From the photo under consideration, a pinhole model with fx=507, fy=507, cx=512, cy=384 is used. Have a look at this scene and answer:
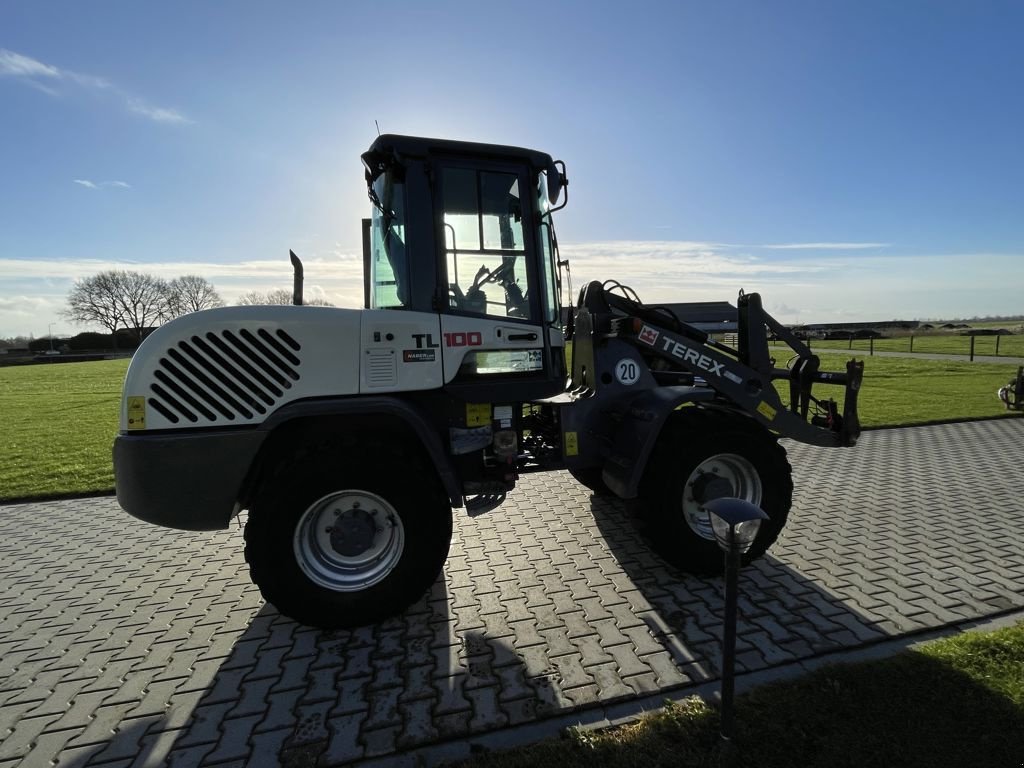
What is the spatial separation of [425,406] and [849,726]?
2.91 metres

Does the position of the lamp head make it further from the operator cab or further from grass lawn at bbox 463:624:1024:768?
the operator cab

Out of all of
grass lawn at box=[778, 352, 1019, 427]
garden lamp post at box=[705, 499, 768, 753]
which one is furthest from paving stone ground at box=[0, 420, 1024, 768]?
grass lawn at box=[778, 352, 1019, 427]

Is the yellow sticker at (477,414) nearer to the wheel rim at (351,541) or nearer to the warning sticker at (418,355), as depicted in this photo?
the warning sticker at (418,355)

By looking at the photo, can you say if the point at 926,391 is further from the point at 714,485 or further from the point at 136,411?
the point at 136,411

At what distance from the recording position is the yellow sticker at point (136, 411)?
10.1ft

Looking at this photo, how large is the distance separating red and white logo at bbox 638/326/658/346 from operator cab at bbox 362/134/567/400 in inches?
27.8

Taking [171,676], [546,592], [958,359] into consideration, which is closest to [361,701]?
[171,676]

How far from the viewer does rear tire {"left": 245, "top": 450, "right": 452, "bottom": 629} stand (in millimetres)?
3148

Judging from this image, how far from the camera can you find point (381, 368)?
11.1ft

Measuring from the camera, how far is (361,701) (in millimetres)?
2701

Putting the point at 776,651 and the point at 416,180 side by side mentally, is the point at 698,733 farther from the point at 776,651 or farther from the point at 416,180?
the point at 416,180

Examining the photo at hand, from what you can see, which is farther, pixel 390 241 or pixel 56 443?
pixel 56 443

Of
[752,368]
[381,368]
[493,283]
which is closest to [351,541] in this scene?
[381,368]

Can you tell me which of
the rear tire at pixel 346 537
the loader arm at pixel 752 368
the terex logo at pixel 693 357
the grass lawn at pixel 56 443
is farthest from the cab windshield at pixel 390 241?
the grass lawn at pixel 56 443
